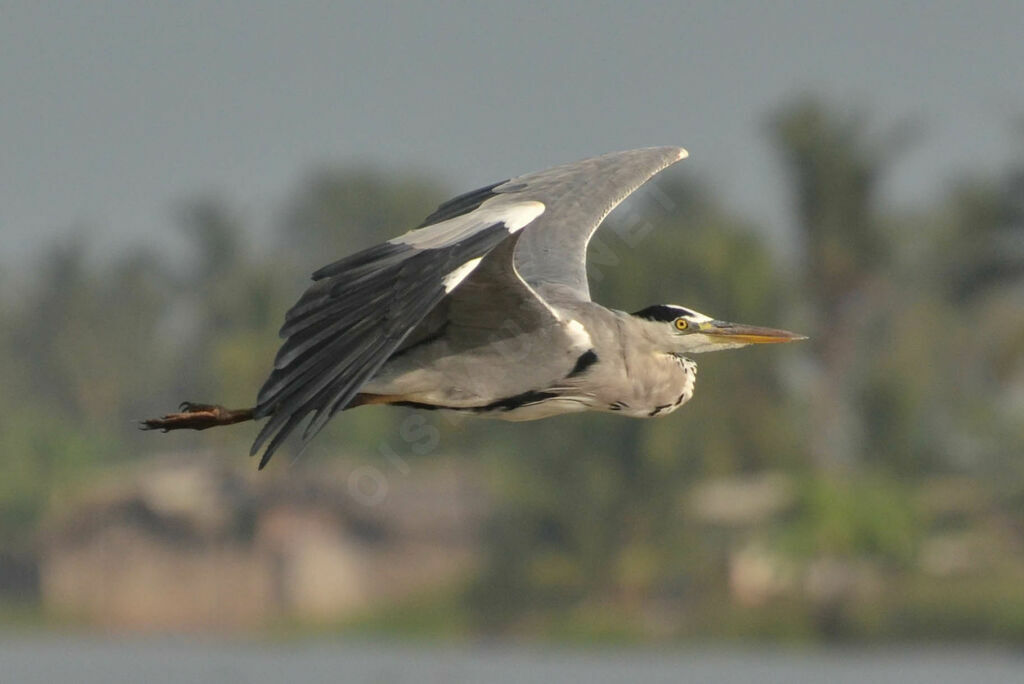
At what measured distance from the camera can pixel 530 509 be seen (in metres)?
39.2

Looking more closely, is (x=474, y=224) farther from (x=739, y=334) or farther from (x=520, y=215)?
(x=739, y=334)

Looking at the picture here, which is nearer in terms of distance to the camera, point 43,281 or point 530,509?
point 530,509

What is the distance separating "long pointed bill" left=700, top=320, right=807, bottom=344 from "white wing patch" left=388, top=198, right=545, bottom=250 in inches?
47.7

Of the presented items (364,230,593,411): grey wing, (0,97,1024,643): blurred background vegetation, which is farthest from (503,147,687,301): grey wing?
(0,97,1024,643): blurred background vegetation

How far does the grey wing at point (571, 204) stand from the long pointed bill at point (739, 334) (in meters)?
0.56

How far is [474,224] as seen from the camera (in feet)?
25.0

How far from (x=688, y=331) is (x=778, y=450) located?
3116 centimetres

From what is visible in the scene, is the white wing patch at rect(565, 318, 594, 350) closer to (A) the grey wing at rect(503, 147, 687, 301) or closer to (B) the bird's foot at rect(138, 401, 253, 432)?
(A) the grey wing at rect(503, 147, 687, 301)

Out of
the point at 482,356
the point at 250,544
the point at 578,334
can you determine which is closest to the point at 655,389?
the point at 578,334

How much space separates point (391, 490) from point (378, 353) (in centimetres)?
3729

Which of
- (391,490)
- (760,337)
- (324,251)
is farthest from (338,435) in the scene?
(760,337)

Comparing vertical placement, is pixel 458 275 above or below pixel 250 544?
above

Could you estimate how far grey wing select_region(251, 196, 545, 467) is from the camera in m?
6.95

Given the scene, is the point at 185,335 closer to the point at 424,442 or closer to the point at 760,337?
the point at 424,442
